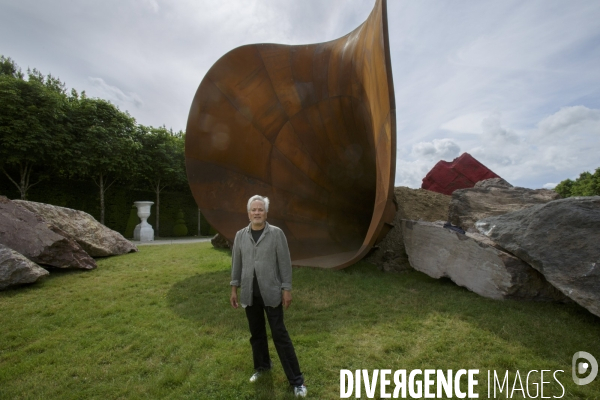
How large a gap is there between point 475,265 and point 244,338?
8.81 feet

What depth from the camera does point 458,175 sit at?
885 centimetres

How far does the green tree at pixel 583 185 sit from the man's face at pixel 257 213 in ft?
96.3

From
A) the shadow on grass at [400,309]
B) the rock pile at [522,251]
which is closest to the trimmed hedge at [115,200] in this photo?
the shadow on grass at [400,309]

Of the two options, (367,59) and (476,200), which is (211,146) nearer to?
(367,59)

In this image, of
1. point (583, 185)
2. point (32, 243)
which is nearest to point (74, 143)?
point (32, 243)

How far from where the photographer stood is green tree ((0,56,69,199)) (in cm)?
1019

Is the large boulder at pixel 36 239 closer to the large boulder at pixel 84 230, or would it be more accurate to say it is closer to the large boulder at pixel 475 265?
the large boulder at pixel 84 230

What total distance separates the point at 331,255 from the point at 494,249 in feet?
9.35

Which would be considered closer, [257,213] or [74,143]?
[257,213]

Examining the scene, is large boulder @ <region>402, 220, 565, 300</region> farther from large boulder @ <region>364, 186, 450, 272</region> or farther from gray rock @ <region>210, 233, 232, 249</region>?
gray rock @ <region>210, 233, 232, 249</region>

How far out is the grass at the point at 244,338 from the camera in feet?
7.16

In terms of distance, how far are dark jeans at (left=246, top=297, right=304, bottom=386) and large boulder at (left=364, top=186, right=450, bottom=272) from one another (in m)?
3.24

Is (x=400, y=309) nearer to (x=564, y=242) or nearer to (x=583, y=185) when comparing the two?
(x=564, y=242)

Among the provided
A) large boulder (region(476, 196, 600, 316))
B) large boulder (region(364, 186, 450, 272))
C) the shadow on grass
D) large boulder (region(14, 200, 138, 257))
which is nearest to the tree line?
large boulder (region(14, 200, 138, 257))
